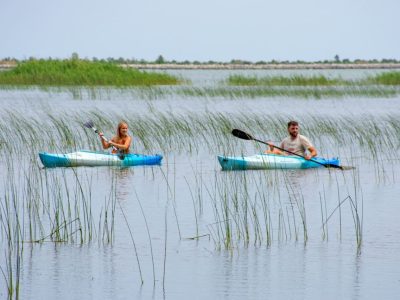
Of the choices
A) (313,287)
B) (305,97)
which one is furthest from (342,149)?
(305,97)

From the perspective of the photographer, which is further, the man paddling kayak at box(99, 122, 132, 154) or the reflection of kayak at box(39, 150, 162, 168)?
the man paddling kayak at box(99, 122, 132, 154)

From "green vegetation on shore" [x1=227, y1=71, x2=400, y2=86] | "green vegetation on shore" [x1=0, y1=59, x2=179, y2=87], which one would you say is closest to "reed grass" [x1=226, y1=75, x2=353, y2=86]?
"green vegetation on shore" [x1=227, y1=71, x2=400, y2=86]

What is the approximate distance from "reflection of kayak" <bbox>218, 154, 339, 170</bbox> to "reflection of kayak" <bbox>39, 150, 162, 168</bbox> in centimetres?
150

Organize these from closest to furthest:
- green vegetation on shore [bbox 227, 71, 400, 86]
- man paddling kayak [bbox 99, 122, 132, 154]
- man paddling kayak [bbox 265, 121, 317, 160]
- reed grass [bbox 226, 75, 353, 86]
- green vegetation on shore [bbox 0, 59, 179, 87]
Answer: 1. man paddling kayak [bbox 99, 122, 132, 154]
2. man paddling kayak [bbox 265, 121, 317, 160]
3. reed grass [bbox 226, 75, 353, 86]
4. green vegetation on shore [bbox 227, 71, 400, 86]
5. green vegetation on shore [bbox 0, 59, 179, 87]

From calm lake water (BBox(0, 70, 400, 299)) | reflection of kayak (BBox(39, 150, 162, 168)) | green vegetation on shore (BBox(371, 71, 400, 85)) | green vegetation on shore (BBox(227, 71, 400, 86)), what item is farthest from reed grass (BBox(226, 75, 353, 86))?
reflection of kayak (BBox(39, 150, 162, 168))

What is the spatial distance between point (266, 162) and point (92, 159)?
9.25 ft

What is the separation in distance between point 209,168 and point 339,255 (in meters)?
7.48

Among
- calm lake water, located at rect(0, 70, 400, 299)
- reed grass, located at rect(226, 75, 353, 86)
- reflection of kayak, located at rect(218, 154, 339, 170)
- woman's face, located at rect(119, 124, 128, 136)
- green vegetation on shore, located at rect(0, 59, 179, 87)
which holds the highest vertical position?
green vegetation on shore, located at rect(0, 59, 179, 87)

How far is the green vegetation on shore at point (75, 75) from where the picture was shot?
46750mm

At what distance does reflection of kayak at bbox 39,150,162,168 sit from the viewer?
689 inches

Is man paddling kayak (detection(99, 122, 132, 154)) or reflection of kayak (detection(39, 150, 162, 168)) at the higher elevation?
man paddling kayak (detection(99, 122, 132, 154))

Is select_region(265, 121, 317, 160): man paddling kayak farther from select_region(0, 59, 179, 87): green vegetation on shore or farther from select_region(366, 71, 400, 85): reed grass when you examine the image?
select_region(366, 71, 400, 85): reed grass

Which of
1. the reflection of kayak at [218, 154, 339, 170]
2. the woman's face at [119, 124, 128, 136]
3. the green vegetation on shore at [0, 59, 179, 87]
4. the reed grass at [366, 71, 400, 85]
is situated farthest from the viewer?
the reed grass at [366, 71, 400, 85]

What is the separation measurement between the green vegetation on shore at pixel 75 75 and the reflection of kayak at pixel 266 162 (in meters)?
28.8
